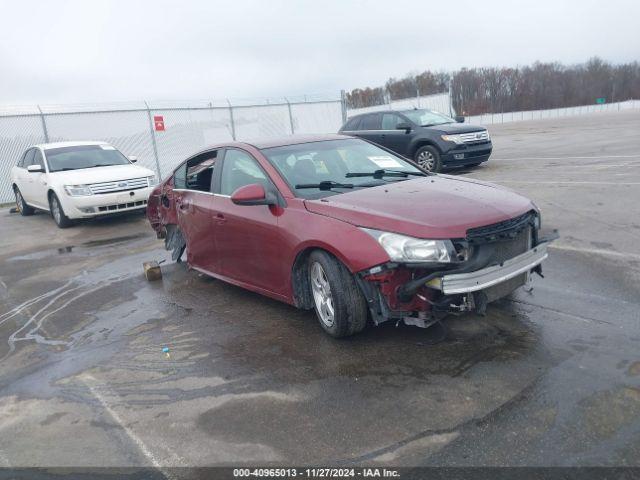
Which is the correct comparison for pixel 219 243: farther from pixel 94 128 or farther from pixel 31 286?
pixel 94 128

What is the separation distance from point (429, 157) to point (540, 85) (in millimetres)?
85864

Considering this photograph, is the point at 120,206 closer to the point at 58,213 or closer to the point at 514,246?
the point at 58,213

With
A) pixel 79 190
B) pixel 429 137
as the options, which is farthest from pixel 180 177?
pixel 429 137

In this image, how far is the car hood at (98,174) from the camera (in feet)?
35.8

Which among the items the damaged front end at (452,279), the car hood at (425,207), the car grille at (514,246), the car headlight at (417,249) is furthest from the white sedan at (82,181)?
the car grille at (514,246)

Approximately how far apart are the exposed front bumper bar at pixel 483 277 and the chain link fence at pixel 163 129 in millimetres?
12386

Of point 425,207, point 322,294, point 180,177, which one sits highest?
point 180,177

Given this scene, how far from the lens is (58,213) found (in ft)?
37.4

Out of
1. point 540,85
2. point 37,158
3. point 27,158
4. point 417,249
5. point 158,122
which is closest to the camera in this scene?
point 417,249

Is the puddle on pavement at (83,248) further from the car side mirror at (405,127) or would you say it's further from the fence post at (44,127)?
the fence post at (44,127)

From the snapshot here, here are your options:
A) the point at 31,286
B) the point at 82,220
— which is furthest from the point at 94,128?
the point at 31,286

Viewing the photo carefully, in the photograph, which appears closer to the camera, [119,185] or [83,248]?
[83,248]

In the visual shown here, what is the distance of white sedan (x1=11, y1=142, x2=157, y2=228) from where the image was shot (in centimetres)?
1083

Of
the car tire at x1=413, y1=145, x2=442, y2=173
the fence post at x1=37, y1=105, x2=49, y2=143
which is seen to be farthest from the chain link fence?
the car tire at x1=413, y1=145, x2=442, y2=173
